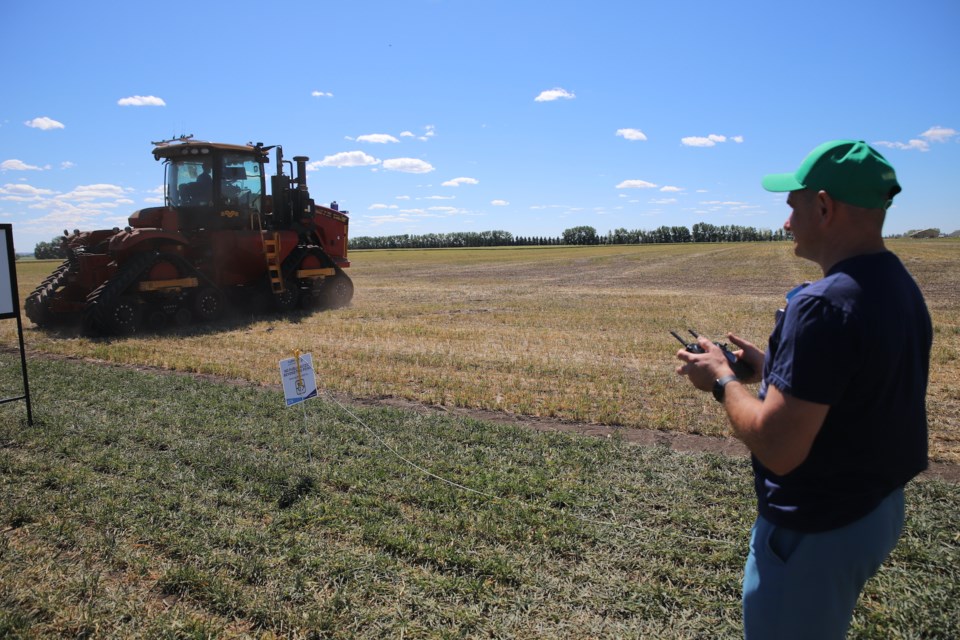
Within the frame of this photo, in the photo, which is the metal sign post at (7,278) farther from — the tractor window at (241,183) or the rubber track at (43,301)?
the tractor window at (241,183)

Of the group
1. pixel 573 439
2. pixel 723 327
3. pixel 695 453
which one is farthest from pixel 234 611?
pixel 723 327

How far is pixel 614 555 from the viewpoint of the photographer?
3531 mm

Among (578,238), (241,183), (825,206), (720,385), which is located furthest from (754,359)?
(578,238)

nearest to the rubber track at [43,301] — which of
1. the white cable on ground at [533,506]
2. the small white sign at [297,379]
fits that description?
the small white sign at [297,379]

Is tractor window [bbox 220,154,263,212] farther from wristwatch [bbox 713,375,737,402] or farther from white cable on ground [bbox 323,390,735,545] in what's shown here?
wristwatch [bbox 713,375,737,402]

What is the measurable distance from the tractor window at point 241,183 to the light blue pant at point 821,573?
43.5ft

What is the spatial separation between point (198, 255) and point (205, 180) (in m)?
1.57

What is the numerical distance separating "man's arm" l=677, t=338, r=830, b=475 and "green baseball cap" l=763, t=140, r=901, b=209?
557mm

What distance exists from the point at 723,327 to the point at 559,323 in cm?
310

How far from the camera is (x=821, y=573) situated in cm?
165

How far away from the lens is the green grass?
3002 mm

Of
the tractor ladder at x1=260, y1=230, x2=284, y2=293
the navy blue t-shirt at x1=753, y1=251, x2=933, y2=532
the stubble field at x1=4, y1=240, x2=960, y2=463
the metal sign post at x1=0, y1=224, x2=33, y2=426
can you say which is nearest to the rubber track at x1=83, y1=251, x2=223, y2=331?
the stubble field at x1=4, y1=240, x2=960, y2=463

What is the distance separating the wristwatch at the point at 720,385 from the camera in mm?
1876

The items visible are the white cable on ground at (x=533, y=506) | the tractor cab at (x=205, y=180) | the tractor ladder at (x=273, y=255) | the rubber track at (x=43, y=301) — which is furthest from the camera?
the tractor ladder at (x=273, y=255)
